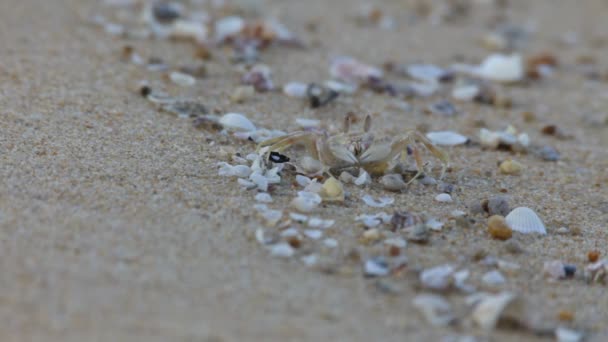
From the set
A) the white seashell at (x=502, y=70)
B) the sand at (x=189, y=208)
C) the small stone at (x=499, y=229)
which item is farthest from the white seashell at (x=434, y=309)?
the white seashell at (x=502, y=70)

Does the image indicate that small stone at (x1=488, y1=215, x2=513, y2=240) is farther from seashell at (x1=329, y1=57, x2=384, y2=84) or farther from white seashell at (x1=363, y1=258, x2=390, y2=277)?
seashell at (x1=329, y1=57, x2=384, y2=84)

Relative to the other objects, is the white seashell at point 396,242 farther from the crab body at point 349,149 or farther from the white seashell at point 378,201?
the crab body at point 349,149

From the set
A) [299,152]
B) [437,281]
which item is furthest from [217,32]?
[437,281]

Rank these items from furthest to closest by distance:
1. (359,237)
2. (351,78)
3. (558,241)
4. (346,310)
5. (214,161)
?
1. (351,78)
2. (214,161)
3. (558,241)
4. (359,237)
5. (346,310)

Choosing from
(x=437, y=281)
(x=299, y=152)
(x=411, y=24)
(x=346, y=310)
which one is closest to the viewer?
(x=346, y=310)

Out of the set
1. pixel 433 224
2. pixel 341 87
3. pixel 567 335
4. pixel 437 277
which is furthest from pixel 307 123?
pixel 567 335

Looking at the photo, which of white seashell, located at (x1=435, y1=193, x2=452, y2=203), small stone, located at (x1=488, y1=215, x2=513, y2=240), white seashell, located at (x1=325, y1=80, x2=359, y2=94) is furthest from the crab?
white seashell, located at (x1=325, y1=80, x2=359, y2=94)

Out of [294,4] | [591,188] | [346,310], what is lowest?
[346,310]

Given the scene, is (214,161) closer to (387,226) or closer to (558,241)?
(387,226)
